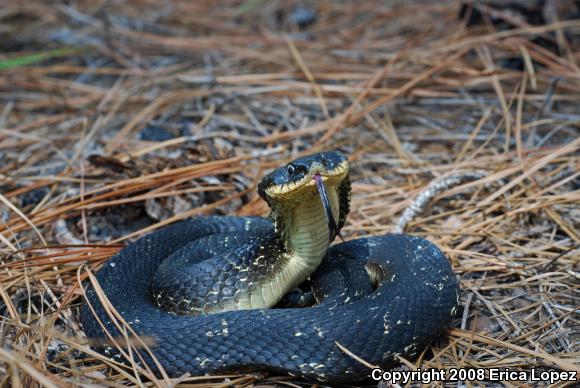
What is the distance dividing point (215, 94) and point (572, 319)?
4.36 meters

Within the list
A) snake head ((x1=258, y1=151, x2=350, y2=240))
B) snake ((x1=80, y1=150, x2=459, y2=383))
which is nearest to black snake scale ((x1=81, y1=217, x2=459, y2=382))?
snake ((x1=80, y1=150, x2=459, y2=383))

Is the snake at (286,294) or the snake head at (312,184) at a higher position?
the snake head at (312,184)

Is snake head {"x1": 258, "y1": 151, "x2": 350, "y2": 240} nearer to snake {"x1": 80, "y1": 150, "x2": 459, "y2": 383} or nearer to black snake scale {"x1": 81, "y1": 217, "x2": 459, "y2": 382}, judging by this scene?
snake {"x1": 80, "y1": 150, "x2": 459, "y2": 383}

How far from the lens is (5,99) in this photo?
259 inches

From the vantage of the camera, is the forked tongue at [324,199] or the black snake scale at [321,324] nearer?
the black snake scale at [321,324]

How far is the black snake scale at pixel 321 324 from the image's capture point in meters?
2.91

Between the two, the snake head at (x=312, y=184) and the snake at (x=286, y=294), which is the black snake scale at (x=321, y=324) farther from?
the snake head at (x=312, y=184)

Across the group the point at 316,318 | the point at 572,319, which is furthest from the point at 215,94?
the point at 572,319

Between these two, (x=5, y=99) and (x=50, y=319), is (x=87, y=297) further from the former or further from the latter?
(x=5, y=99)

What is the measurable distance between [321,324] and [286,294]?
0.74m

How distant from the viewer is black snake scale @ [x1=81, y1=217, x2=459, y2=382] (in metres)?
2.91

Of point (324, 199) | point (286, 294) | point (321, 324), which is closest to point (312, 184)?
point (324, 199)

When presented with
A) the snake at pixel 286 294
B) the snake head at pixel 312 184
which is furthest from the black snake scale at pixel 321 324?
the snake head at pixel 312 184

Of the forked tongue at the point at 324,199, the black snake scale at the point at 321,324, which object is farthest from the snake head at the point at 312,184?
the black snake scale at the point at 321,324
